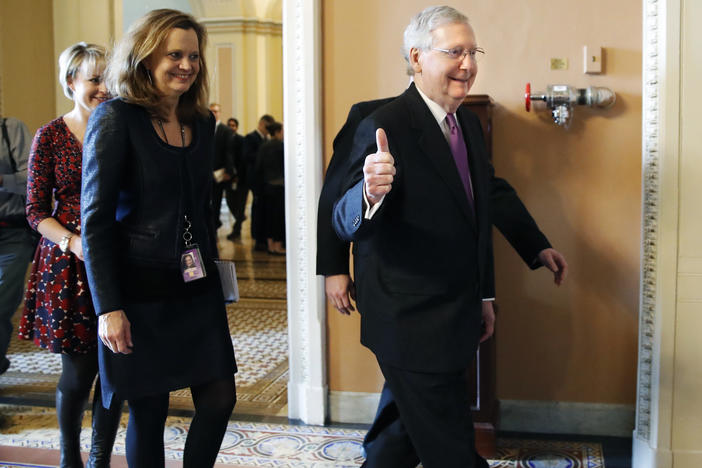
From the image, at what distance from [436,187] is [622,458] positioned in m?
1.83

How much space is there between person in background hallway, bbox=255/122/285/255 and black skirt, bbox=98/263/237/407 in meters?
6.94

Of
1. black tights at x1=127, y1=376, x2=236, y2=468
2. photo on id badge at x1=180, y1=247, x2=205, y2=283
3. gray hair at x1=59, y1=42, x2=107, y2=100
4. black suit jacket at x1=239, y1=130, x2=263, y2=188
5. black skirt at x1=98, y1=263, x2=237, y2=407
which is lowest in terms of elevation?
black tights at x1=127, y1=376, x2=236, y2=468

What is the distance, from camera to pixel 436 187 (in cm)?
216

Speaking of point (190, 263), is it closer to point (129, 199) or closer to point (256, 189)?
point (129, 199)

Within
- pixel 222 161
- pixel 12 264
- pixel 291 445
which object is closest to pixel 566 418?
pixel 291 445

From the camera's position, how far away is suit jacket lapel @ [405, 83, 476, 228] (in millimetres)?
2160

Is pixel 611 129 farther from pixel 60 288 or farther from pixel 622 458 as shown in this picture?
pixel 60 288

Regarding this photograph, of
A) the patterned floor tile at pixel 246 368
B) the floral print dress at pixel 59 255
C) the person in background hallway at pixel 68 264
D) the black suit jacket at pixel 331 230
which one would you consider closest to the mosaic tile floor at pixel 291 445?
the patterned floor tile at pixel 246 368

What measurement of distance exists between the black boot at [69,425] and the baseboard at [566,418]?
1.85 m

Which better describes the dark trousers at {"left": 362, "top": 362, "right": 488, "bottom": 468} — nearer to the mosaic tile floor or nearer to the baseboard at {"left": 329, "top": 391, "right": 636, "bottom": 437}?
the mosaic tile floor

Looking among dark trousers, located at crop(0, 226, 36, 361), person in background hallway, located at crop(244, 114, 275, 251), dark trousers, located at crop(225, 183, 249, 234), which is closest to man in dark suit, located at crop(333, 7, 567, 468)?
dark trousers, located at crop(0, 226, 36, 361)

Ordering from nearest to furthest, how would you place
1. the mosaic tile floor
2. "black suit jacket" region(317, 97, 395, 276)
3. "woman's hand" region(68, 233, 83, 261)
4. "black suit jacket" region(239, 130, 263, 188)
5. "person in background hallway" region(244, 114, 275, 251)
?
1. "black suit jacket" region(317, 97, 395, 276)
2. "woman's hand" region(68, 233, 83, 261)
3. the mosaic tile floor
4. "person in background hallway" region(244, 114, 275, 251)
5. "black suit jacket" region(239, 130, 263, 188)

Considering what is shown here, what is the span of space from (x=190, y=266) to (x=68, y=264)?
814 millimetres

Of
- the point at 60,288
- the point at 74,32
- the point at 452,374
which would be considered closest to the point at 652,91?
the point at 452,374
